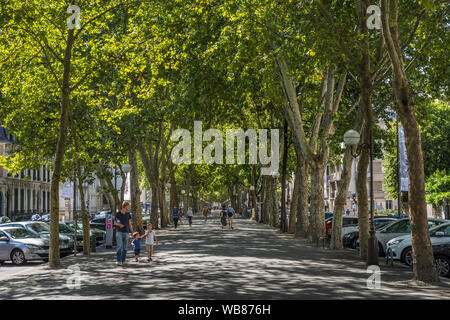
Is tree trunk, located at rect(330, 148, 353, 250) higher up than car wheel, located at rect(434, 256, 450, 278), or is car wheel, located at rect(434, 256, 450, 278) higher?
tree trunk, located at rect(330, 148, 353, 250)

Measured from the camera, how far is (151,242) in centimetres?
1767

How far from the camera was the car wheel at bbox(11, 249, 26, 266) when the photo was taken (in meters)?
19.5

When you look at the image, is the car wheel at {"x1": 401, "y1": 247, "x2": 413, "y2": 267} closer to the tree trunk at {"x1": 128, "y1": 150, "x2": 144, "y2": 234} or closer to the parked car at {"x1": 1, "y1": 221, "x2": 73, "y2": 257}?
the parked car at {"x1": 1, "y1": 221, "x2": 73, "y2": 257}

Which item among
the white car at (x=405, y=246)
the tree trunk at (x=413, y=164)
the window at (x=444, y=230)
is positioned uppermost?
the tree trunk at (x=413, y=164)

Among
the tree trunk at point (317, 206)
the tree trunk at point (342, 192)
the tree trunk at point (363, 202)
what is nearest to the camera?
the tree trunk at point (363, 202)

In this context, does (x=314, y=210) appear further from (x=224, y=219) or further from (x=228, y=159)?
(x=228, y=159)

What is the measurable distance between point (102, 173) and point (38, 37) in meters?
12.1

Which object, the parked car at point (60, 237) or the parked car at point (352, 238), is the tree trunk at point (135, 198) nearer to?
the parked car at point (60, 237)

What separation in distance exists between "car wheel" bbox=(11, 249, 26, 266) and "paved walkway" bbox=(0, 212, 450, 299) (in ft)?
5.24

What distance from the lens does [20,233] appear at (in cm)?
2086

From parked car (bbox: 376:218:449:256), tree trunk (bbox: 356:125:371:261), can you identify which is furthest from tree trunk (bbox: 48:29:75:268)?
parked car (bbox: 376:218:449:256)

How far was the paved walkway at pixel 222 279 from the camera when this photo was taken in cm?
1065

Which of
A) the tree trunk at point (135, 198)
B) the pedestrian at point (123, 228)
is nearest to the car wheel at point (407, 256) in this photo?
the pedestrian at point (123, 228)

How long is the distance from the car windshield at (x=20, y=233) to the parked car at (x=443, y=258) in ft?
45.0
